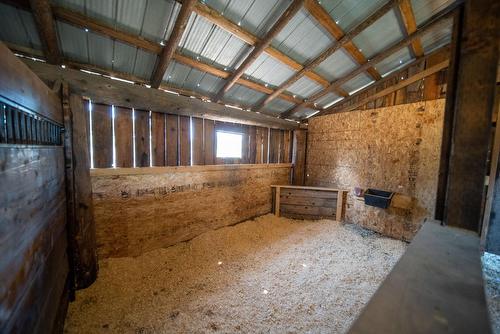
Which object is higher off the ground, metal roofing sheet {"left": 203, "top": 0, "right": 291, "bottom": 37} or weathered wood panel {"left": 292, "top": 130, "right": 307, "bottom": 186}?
metal roofing sheet {"left": 203, "top": 0, "right": 291, "bottom": 37}

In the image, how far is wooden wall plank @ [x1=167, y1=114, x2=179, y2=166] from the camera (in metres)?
2.89

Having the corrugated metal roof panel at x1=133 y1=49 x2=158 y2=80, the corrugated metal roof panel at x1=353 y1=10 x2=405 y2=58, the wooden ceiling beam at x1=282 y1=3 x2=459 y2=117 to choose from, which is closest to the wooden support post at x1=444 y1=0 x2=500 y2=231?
the wooden ceiling beam at x1=282 y1=3 x2=459 y2=117

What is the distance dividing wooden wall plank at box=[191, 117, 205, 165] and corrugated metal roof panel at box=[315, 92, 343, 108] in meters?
2.73

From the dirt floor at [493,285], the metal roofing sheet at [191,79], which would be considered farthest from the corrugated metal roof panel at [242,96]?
the dirt floor at [493,285]

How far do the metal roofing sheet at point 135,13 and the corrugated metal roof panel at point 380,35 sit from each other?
2.54m

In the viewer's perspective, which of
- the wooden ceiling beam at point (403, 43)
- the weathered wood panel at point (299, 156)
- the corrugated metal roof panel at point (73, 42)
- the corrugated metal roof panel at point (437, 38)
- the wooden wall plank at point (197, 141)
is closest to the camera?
the corrugated metal roof panel at point (73, 42)

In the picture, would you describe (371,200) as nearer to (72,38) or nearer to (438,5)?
(438,5)

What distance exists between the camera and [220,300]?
1952 mm

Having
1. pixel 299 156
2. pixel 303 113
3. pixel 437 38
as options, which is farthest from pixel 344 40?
pixel 299 156

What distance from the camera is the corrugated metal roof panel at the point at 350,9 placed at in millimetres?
2203

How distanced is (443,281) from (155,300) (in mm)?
2287

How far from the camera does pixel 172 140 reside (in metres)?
2.93

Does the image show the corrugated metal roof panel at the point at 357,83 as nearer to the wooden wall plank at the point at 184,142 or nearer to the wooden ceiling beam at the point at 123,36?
the wooden ceiling beam at the point at 123,36

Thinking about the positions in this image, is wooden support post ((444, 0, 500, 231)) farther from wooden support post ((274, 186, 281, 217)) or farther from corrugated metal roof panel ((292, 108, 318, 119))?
corrugated metal roof panel ((292, 108, 318, 119))
